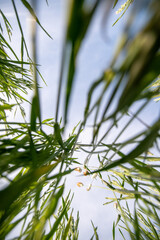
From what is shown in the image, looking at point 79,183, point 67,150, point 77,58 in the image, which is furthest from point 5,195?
point 79,183

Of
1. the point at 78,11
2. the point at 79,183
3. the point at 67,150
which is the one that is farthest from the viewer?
the point at 79,183

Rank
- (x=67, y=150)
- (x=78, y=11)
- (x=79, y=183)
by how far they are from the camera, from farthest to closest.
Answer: (x=79, y=183), (x=67, y=150), (x=78, y=11)

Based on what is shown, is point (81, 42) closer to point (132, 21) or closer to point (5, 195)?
point (132, 21)

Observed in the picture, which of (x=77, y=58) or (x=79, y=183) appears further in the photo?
(x=79, y=183)

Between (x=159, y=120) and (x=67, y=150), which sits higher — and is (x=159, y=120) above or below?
below

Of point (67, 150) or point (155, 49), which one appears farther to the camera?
point (67, 150)

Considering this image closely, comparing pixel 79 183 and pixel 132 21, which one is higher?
pixel 79 183

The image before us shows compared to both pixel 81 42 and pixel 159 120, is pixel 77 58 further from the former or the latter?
pixel 159 120

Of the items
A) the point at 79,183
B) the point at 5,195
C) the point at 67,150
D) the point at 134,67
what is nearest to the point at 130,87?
the point at 134,67
